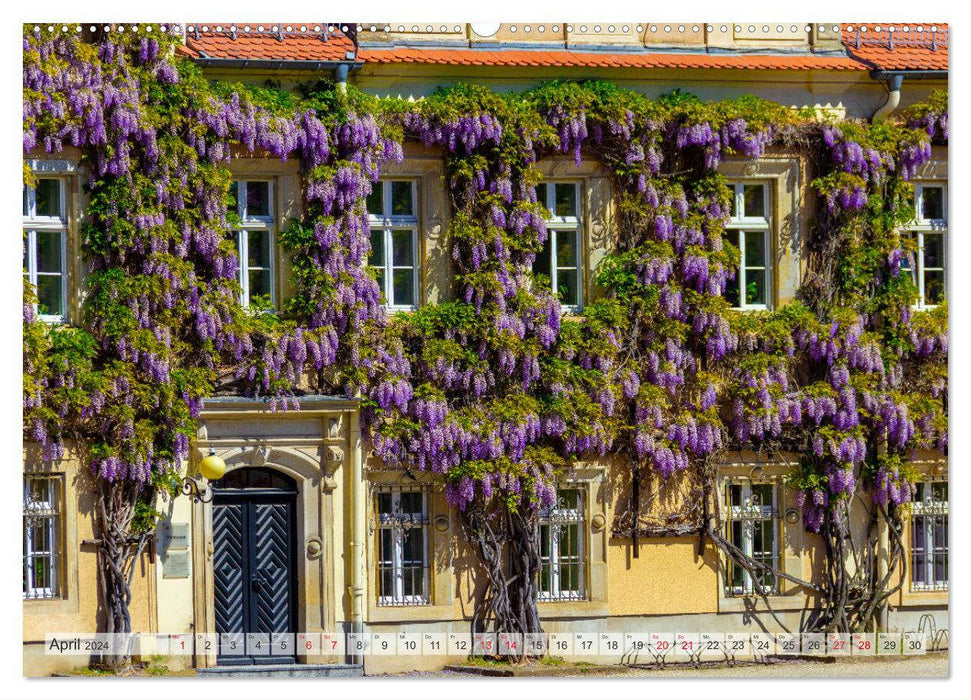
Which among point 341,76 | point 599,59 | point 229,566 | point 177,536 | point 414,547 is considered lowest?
point 229,566

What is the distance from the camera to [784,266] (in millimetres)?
20016

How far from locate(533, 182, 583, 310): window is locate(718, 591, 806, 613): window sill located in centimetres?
334

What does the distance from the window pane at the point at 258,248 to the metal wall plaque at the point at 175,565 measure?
2896 millimetres

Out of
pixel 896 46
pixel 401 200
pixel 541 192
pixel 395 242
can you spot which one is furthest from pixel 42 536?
pixel 896 46

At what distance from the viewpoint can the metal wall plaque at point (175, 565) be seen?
18609 millimetres

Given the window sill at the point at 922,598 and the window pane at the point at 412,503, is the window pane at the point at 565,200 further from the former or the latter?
the window sill at the point at 922,598

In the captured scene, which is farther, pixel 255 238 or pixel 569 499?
pixel 569 499

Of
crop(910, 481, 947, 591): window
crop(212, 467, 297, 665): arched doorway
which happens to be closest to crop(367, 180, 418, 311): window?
crop(212, 467, 297, 665): arched doorway

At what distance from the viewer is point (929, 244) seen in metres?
20.2

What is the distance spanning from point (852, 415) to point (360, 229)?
538cm

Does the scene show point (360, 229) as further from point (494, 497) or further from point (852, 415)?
point (852, 415)

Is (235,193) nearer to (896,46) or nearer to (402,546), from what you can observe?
(402,546)

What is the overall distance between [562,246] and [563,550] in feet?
10.0

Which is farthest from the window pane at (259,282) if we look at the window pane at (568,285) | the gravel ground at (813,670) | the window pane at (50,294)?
the gravel ground at (813,670)
